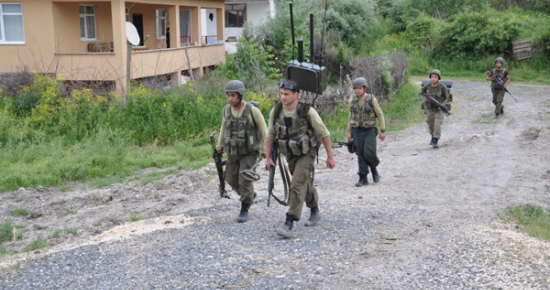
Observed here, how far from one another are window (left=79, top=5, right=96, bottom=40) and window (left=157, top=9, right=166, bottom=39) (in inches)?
172

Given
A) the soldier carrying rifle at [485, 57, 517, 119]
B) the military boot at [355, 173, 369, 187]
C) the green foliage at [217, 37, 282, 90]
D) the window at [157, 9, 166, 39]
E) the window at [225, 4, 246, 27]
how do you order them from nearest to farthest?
the military boot at [355, 173, 369, 187] < the soldier carrying rifle at [485, 57, 517, 119] < the green foliage at [217, 37, 282, 90] < the window at [157, 9, 166, 39] < the window at [225, 4, 246, 27]

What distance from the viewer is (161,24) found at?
27.4 meters

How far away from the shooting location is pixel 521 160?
11359mm

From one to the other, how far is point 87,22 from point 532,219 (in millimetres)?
19033

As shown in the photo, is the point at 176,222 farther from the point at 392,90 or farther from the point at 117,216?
the point at 392,90

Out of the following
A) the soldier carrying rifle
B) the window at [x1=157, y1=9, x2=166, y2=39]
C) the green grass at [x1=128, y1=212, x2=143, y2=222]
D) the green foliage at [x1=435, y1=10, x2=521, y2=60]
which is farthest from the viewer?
the green foliage at [x1=435, y1=10, x2=521, y2=60]

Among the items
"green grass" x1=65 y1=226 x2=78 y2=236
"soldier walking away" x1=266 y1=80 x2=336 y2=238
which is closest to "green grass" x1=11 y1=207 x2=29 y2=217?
"green grass" x1=65 y1=226 x2=78 y2=236

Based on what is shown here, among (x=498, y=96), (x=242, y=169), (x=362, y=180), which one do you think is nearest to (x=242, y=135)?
(x=242, y=169)

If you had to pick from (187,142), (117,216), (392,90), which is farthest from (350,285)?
(392,90)

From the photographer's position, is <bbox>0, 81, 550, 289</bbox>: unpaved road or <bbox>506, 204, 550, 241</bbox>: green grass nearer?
<bbox>0, 81, 550, 289</bbox>: unpaved road

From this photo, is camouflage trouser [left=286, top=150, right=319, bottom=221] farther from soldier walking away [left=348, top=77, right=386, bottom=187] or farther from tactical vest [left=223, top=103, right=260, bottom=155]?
soldier walking away [left=348, top=77, right=386, bottom=187]

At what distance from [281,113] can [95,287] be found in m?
2.71

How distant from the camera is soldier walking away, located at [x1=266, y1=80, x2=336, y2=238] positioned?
669cm

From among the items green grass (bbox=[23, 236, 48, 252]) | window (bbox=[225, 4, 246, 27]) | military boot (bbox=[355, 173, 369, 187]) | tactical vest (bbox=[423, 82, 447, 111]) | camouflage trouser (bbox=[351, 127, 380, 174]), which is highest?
window (bbox=[225, 4, 246, 27])
